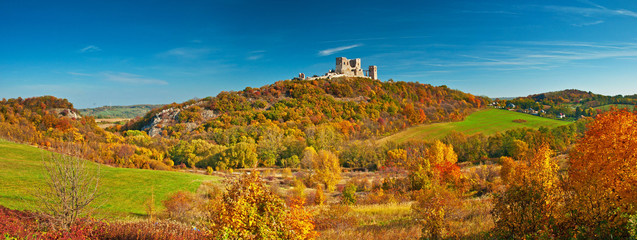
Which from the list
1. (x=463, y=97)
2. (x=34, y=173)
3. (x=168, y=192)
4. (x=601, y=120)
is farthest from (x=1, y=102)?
(x=463, y=97)

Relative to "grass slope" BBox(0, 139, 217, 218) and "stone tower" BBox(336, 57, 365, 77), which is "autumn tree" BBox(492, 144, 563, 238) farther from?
"stone tower" BBox(336, 57, 365, 77)

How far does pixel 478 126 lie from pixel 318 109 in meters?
44.3

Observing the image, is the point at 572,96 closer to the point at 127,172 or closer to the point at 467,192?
the point at 467,192

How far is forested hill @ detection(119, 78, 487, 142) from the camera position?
7306 centimetres

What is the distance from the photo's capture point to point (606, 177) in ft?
35.2

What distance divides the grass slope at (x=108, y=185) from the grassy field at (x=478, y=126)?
51.7 metres

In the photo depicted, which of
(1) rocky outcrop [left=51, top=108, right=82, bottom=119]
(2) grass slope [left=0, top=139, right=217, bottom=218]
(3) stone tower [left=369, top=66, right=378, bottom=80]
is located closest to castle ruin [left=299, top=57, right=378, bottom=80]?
(3) stone tower [left=369, top=66, right=378, bottom=80]

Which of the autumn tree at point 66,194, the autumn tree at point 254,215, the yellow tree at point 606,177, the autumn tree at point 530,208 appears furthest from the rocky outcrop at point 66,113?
the yellow tree at point 606,177

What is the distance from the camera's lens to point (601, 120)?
1341 centimetres

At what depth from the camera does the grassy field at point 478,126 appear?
69.7m

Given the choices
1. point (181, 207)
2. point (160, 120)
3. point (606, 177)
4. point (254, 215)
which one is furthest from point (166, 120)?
point (606, 177)

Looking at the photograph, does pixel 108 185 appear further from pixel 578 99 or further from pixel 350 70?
pixel 578 99

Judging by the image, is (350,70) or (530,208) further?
(350,70)

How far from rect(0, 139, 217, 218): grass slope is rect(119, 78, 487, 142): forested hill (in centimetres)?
4039
